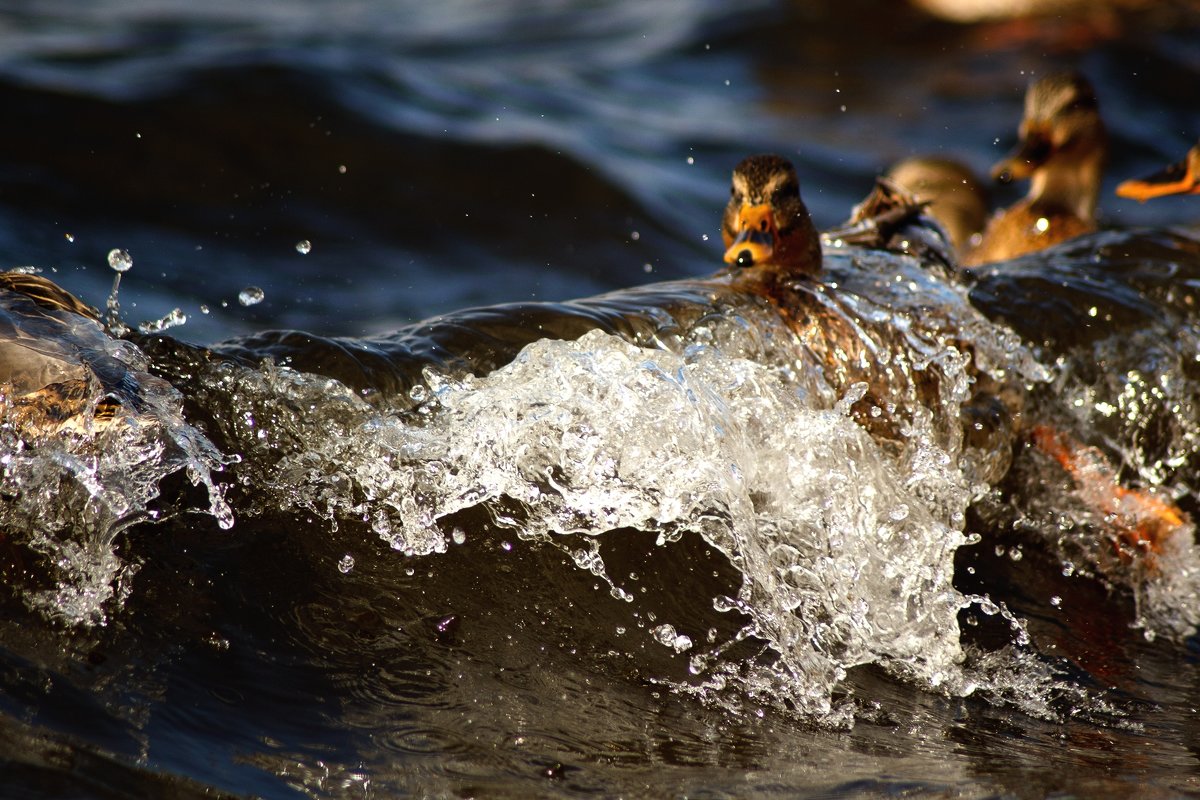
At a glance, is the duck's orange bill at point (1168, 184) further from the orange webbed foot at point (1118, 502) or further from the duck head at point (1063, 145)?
the orange webbed foot at point (1118, 502)

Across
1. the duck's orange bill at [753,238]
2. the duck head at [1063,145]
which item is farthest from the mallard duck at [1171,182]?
the duck's orange bill at [753,238]

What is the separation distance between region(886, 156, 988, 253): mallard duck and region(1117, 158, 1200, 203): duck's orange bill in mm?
1766

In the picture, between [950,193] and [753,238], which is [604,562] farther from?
[950,193]

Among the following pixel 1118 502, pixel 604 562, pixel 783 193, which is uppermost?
pixel 783 193

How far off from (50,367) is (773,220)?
2.25m

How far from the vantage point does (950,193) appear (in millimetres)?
7621

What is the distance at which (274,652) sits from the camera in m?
2.88

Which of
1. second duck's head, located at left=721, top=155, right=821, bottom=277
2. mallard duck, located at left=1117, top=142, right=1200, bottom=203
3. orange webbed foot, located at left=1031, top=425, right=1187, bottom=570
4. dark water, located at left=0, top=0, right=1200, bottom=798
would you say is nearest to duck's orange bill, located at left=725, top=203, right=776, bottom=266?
second duck's head, located at left=721, top=155, right=821, bottom=277

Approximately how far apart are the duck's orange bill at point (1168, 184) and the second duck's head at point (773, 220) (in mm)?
1989

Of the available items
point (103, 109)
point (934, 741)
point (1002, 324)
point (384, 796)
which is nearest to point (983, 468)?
point (1002, 324)

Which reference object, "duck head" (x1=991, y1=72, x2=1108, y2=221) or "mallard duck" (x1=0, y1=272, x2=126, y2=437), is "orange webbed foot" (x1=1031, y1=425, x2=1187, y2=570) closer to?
"duck head" (x1=991, y1=72, x2=1108, y2=221)

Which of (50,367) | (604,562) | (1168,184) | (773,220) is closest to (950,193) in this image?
(1168,184)

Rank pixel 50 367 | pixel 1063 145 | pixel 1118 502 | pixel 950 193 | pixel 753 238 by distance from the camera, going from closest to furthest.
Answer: pixel 50 367 < pixel 753 238 < pixel 1118 502 < pixel 1063 145 < pixel 950 193

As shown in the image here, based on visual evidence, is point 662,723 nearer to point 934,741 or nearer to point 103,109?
point 934,741
